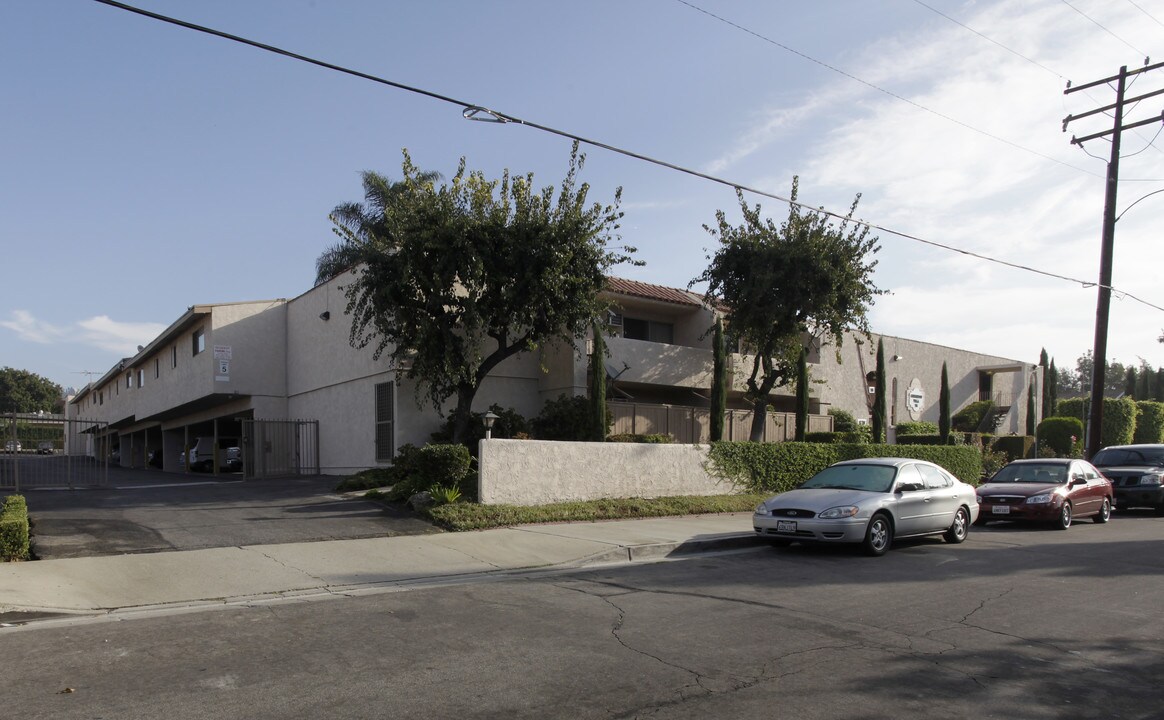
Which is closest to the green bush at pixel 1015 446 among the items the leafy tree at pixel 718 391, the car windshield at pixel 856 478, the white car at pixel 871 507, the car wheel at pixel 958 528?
the leafy tree at pixel 718 391

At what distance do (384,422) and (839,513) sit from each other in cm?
1319

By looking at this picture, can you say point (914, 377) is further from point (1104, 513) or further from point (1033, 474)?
point (1033, 474)

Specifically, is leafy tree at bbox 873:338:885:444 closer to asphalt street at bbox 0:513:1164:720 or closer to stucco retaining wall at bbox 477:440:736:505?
stucco retaining wall at bbox 477:440:736:505

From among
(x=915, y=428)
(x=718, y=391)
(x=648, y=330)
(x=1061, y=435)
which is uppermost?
(x=648, y=330)

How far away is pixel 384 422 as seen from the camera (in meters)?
21.6

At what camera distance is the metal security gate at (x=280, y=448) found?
24141 mm

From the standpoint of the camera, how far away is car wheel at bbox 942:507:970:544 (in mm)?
13805

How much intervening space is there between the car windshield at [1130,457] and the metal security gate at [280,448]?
72.9 feet

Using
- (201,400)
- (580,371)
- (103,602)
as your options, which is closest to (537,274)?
(580,371)

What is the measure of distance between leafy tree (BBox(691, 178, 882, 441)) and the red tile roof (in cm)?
208

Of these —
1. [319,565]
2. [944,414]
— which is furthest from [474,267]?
[944,414]

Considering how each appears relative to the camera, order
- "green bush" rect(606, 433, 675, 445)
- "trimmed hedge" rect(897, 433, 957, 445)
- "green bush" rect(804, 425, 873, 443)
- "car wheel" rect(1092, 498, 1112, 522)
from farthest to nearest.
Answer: "trimmed hedge" rect(897, 433, 957, 445) → "green bush" rect(804, 425, 873, 443) → "green bush" rect(606, 433, 675, 445) → "car wheel" rect(1092, 498, 1112, 522)

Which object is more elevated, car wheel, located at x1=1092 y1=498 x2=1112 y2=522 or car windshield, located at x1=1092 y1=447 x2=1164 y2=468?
car windshield, located at x1=1092 y1=447 x2=1164 y2=468

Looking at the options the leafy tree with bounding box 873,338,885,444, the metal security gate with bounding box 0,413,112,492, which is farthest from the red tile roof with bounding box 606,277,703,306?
the metal security gate with bounding box 0,413,112,492
